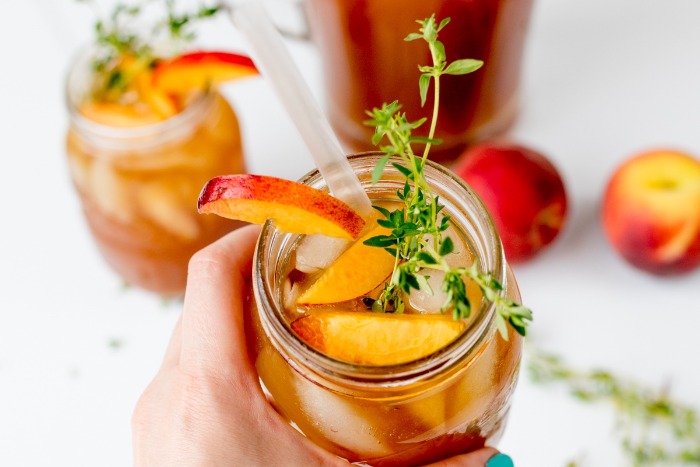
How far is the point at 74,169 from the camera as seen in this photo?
91cm

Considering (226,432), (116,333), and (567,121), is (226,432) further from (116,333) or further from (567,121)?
(567,121)

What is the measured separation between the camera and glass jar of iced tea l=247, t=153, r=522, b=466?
48 centimetres

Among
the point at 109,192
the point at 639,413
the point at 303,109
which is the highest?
the point at 303,109

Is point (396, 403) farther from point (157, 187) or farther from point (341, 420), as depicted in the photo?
point (157, 187)

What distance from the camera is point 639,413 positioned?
912 millimetres

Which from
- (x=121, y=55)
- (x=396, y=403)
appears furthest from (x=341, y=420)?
(x=121, y=55)

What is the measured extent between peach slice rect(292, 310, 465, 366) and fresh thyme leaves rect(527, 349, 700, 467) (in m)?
0.48

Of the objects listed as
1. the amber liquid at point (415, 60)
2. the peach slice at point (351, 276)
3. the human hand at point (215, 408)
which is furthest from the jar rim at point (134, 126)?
the peach slice at point (351, 276)

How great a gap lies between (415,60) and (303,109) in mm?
361

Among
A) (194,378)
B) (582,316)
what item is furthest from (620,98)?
(194,378)

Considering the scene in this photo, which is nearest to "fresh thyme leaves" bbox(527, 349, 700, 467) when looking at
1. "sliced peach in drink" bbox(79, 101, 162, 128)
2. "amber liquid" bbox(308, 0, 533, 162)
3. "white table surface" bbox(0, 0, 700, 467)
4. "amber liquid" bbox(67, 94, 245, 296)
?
"white table surface" bbox(0, 0, 700, 467)

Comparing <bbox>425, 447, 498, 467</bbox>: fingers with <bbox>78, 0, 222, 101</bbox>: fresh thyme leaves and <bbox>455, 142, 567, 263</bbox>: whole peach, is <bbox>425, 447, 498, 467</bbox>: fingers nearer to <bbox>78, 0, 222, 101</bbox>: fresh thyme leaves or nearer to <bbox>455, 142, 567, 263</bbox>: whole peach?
<bbox>455, 142, 567, 263</bbox>: whole peach

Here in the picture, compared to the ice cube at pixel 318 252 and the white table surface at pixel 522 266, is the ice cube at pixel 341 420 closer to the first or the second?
the ice cube at pixel 318 252

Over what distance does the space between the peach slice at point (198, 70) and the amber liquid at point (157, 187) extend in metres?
0.03
